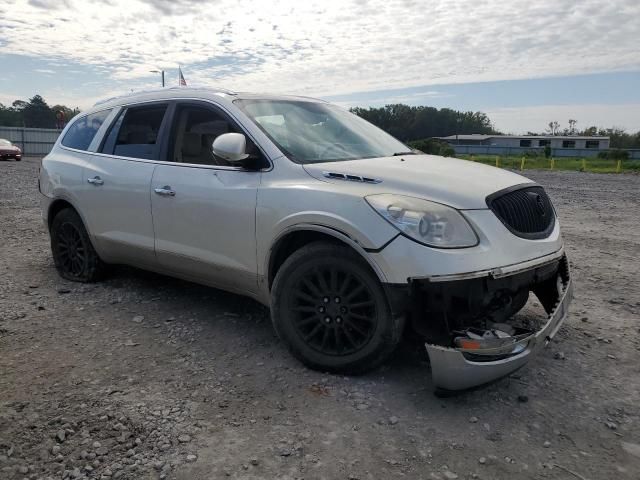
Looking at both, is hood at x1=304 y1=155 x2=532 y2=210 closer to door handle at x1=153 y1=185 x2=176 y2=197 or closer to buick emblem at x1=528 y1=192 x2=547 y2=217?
buick emblem at x1=528 y1=192 x2=547 y2=217

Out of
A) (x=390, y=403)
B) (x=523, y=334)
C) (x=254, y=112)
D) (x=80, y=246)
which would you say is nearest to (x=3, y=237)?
(x=80, y=246)

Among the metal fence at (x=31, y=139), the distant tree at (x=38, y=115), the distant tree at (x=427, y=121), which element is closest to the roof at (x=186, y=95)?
the metal fence at (x=31, y=139)

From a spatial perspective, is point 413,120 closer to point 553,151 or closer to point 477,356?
point 553,151

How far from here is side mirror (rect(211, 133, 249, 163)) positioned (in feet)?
11.5

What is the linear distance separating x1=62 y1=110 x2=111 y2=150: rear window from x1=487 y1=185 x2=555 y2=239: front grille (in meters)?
3.70

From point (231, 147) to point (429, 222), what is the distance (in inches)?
54.5

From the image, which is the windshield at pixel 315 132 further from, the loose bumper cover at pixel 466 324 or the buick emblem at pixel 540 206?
the loose bumper cover at pixel 466 324

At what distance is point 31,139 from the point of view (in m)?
43.9

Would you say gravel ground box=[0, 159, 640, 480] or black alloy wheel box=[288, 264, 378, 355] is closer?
gravel ground box=[0, 159, 640, 480]

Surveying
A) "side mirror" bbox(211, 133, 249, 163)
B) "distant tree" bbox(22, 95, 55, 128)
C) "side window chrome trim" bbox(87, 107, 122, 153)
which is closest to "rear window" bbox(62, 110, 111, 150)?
"side window chrome trim" bbox(87, 107, 122, 153)

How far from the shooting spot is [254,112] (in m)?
3.97

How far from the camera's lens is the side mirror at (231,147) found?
3502 mm

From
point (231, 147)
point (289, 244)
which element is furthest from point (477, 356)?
point (231, 147)

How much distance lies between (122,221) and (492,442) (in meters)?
3.37
